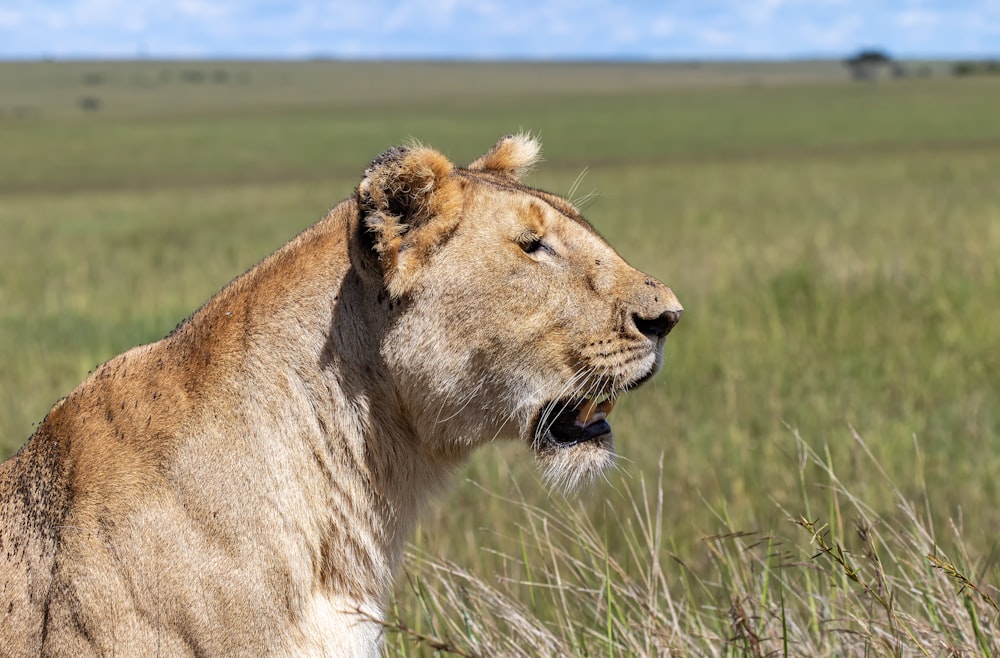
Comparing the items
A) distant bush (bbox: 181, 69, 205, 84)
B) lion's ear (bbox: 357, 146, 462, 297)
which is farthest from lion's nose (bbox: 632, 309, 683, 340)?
distant bush (bbox: 181, 69, 205, 84)

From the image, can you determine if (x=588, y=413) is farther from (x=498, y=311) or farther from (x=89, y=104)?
(x=89, y=104)

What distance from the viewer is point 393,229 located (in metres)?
3.05

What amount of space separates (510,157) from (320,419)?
1.26 meters

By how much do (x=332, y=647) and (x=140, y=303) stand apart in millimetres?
10376

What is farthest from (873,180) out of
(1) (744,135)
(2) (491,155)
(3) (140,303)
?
(1) (744,135)

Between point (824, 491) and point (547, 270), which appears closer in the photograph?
point (547, 270)

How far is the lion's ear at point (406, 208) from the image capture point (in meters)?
3.02

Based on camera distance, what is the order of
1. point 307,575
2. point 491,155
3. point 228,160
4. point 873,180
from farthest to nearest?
point 228,160, point 873,180, point 491,155, point 307,575

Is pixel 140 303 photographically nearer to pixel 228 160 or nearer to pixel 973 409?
pixel 973 409

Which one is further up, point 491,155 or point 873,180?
point 491,155

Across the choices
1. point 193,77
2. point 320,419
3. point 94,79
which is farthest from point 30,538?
point 193,77

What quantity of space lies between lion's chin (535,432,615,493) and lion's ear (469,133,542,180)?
1.03 meters

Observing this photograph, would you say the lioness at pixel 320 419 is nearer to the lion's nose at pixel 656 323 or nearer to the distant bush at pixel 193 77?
the lion's nose at pixel 656 323

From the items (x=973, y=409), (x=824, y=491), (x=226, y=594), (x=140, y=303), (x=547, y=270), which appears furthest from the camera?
(x=140, y=303)
